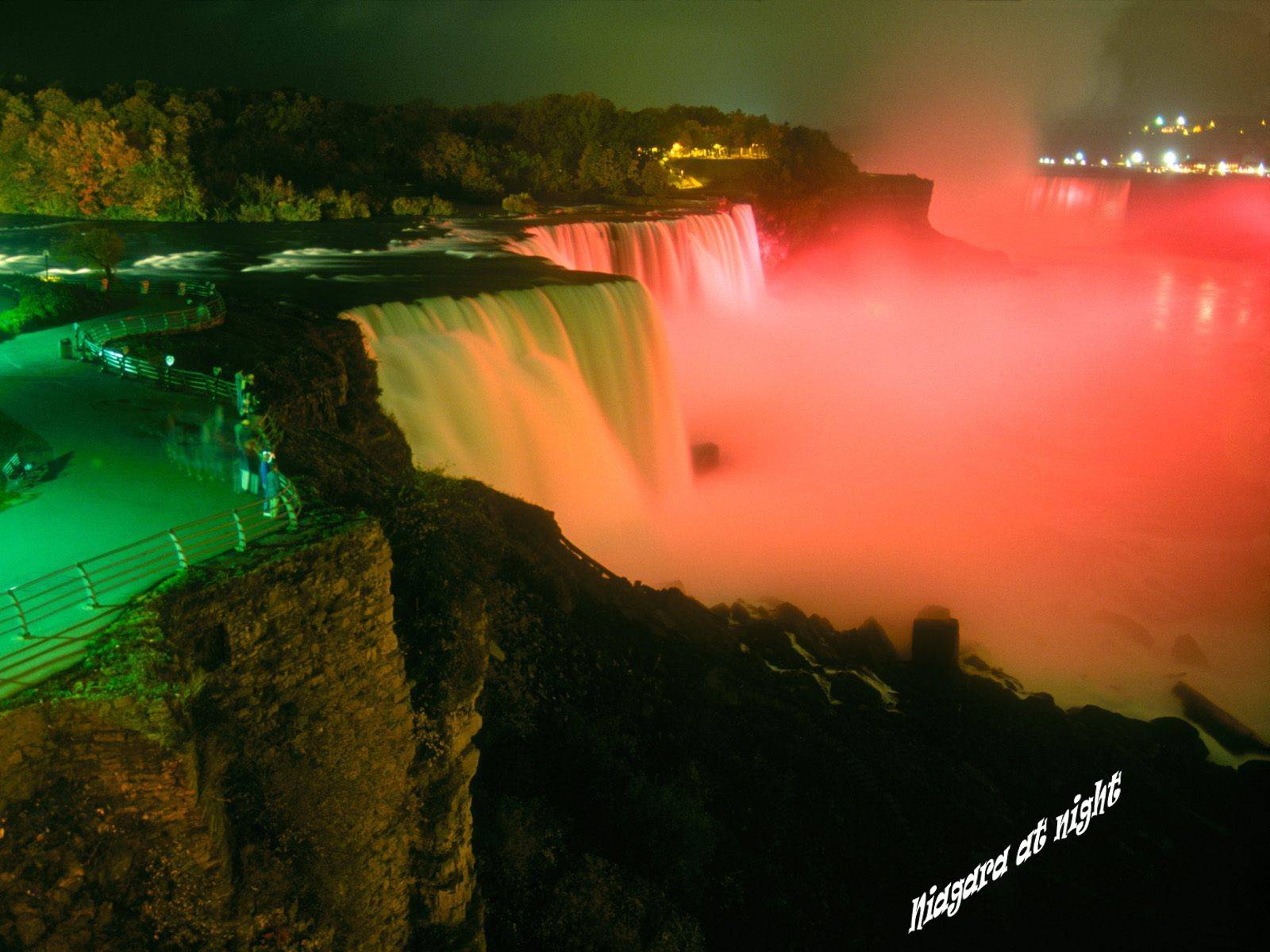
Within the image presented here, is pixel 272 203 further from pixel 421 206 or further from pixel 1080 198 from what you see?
pixel 1080 198

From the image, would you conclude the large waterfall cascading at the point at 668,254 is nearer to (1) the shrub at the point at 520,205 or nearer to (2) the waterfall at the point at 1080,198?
(1) the shrub at the point at 520,205

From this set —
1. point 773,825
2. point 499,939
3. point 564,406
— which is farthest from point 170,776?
point 564,406

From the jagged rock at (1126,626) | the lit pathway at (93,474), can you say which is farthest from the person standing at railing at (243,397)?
the jagged rock at (1126,626)

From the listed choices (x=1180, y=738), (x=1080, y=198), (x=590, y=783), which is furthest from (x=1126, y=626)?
(x=1080, y=198)

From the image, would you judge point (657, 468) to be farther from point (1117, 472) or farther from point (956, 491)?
point (1117, 472)

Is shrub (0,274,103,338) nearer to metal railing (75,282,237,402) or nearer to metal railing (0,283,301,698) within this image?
metal railing (75,282,237,402)

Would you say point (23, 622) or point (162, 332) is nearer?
point (23, 622)
